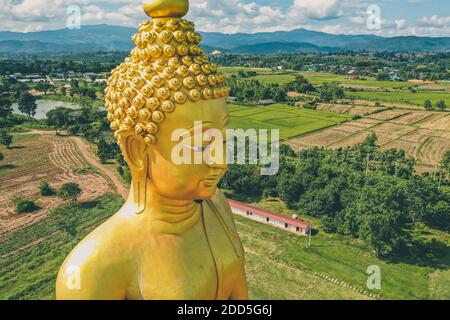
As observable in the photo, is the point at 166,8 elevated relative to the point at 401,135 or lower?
elevated

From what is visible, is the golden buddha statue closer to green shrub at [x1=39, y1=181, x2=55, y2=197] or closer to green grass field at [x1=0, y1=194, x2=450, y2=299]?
green grass field at [x1=0, y1=194, x2=450, y2=299]

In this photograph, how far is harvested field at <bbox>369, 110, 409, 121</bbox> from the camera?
178 ft

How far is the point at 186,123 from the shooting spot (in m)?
3.57

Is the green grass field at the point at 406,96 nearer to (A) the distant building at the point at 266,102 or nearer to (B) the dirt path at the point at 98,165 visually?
(A) the distant building at the point at 266,102

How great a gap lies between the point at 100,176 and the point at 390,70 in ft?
345

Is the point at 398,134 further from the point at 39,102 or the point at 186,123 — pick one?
the point at 39,102

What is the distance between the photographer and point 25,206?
79.7 ft

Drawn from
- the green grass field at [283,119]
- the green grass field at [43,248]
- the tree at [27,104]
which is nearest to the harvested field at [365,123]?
the green grass field at [283,119]

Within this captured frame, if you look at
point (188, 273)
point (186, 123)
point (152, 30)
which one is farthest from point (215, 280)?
point (152, 30)

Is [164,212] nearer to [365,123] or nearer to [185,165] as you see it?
[185,165]

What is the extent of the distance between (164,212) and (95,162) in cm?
3235

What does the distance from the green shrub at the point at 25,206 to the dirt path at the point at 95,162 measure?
5.14 m

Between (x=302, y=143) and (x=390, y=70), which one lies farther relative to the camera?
(x=390, y=70)

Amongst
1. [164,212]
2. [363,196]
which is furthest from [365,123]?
[164,212]
